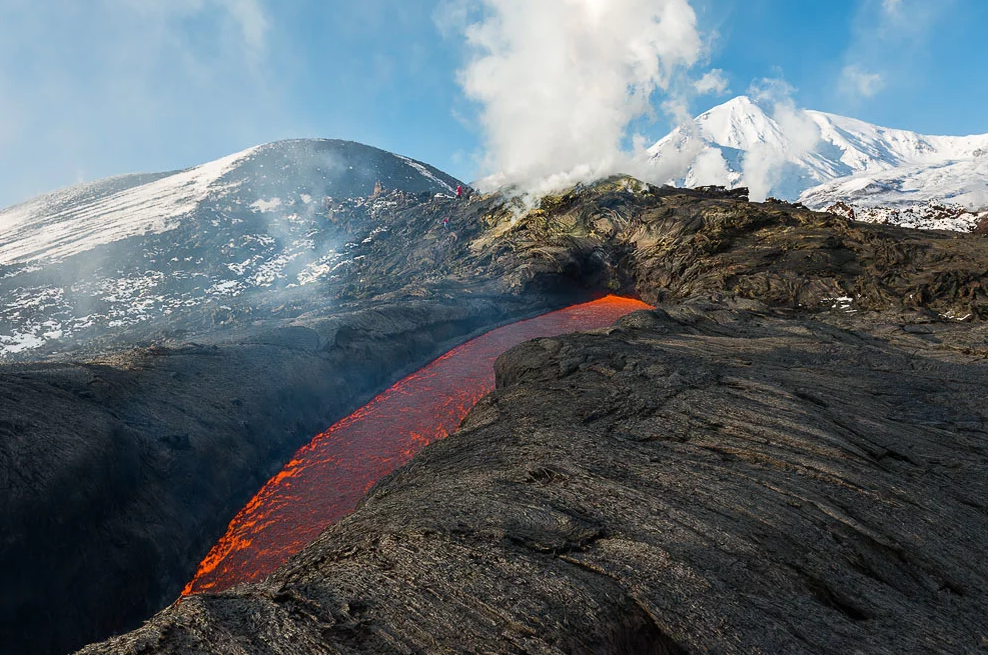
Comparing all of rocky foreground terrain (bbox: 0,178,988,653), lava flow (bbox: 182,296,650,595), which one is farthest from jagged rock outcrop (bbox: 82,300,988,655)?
lava flow (bbox: 182,296,650,595)

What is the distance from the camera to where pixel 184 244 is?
217 feet

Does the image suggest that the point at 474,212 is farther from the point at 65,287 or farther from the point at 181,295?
the point at 65,287

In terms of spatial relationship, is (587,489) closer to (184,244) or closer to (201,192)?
(184,244)

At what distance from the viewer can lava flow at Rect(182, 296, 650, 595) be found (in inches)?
595

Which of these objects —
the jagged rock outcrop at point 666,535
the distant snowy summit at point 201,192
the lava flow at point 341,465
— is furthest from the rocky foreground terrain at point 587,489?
the distant snowy summit at point 201,192

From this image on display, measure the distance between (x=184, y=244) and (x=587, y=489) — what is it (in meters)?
74.6

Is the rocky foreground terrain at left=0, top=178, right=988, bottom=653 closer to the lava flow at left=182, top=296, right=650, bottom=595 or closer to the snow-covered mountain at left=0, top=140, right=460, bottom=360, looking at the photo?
the lava flow at left=182, top=296, right=650, bottom=595

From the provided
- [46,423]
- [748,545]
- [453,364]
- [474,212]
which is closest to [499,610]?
[748,545]

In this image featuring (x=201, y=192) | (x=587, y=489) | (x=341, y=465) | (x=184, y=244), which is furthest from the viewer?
(x=201, y=192)

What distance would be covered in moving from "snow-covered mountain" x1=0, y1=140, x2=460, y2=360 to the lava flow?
21020mm

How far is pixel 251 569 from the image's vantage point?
1448cm

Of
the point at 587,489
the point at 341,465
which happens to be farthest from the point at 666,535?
the point at 341,465

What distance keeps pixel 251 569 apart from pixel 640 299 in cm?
3822

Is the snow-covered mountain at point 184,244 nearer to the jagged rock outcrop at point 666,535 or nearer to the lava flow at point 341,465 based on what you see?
the lava flow at point 341,465
